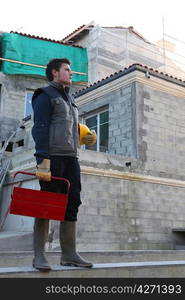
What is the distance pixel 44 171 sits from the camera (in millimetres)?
3352

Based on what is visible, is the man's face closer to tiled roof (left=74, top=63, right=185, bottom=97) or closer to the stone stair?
the stone stair

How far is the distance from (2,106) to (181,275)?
13.6 m

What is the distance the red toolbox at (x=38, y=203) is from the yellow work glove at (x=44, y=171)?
0.15 m

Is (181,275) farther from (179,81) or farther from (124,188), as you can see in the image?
(179,81)

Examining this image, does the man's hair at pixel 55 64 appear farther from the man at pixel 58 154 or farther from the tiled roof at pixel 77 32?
the tiled roof at pixel 77 32

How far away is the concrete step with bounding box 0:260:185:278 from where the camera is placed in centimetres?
302

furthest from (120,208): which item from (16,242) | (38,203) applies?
(38,203)

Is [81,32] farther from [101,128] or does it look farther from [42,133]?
[42,133]

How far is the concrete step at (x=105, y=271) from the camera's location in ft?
9.91

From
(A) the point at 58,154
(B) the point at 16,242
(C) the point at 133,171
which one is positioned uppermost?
(C) the point at 133,171

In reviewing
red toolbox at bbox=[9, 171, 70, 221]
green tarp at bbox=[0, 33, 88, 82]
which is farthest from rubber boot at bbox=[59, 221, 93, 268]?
green tarp at bbox=[0, 33, 88, 82]

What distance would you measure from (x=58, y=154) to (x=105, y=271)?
1.19 m

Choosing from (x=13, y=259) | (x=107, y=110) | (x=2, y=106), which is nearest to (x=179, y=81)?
(x=107, y=110)

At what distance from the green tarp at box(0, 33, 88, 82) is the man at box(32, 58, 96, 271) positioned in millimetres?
13420
